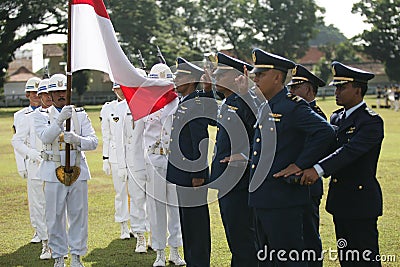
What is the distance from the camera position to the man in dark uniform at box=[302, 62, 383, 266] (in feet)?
19.9

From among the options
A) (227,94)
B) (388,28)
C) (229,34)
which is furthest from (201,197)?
(229,34)

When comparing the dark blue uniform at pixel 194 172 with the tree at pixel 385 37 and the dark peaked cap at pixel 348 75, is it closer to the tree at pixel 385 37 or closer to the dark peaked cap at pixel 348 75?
the dark peaked cap at pixel 348 75

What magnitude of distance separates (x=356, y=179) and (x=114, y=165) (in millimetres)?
5282

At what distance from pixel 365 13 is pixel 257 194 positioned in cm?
7689

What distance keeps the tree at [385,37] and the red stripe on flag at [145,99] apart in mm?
70827

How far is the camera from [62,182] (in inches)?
310

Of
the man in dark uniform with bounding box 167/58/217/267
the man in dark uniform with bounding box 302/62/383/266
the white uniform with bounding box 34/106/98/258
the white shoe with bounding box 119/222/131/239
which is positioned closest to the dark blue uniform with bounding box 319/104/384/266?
the man in dark uniform with bounding box 302/62/383/266

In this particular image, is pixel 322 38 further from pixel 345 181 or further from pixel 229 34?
pixel 345 181

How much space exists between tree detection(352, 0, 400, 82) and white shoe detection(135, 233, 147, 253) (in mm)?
70471

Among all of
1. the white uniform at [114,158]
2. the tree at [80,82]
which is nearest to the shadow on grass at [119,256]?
the white uniform at [114,158]

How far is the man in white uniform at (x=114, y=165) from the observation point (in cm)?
1005

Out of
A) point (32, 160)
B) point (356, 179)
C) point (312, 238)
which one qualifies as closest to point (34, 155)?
point (32, 160)

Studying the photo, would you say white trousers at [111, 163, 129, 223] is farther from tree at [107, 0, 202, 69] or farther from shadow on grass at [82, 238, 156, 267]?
tree at [107, 0, 202, 69]

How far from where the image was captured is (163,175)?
866cm
